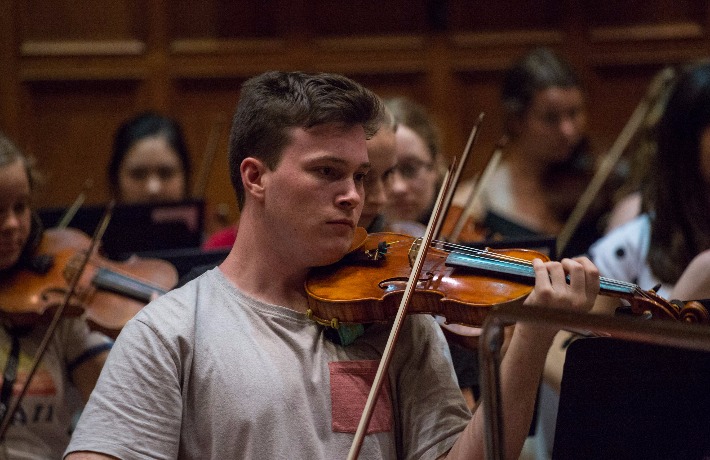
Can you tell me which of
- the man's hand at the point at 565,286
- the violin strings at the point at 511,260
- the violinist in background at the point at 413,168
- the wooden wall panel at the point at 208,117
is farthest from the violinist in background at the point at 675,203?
the wooden wall panel at the point at 208,117

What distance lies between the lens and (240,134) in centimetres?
154

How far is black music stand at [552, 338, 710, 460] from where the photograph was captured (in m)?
1.25

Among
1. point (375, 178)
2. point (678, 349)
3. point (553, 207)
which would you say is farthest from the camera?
point (553, 207)

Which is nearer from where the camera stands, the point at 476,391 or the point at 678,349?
the point at 678,349

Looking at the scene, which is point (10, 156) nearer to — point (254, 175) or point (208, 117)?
point (254, 175)

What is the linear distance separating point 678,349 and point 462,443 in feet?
1.04

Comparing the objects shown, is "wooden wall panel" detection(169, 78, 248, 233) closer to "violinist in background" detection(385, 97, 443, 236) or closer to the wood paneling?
the wood paneling

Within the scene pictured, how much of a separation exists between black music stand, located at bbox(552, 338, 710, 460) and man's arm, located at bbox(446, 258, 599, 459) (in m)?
0.08

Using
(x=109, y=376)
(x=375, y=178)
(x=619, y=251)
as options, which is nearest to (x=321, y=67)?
(x=619, y=251)

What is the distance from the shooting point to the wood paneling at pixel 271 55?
3.96 metres

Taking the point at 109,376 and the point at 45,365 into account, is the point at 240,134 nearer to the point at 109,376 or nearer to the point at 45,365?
the point at 109,376

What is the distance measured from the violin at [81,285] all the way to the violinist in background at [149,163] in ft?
2.85

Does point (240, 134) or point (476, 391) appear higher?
point (240, 134)

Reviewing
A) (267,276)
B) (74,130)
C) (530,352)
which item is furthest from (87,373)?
(74,130)
